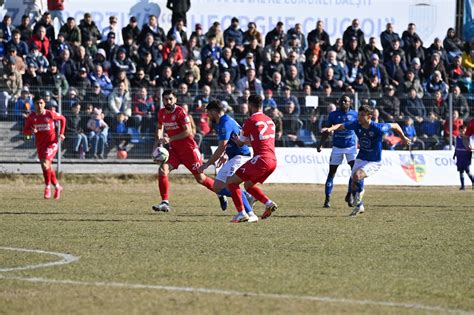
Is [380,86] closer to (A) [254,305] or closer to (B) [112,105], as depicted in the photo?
(B) [112,105]

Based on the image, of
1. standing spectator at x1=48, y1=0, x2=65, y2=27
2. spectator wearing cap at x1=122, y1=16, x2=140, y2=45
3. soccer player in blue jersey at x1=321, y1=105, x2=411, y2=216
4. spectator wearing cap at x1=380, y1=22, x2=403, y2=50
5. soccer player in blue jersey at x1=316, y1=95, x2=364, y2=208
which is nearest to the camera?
soccer player in blue jersey at x1=321, y1=105, x2=411, y2=216

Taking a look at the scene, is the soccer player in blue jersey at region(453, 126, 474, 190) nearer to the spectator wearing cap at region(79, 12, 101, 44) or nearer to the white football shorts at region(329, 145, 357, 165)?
the white football shorts at region(329, 145, 357, 165)

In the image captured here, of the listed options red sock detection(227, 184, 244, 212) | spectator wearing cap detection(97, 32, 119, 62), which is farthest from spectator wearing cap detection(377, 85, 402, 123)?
red sock detection(227, 184, 244, 212)

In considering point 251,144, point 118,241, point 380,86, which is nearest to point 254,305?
point 118,241

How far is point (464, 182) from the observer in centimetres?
2592

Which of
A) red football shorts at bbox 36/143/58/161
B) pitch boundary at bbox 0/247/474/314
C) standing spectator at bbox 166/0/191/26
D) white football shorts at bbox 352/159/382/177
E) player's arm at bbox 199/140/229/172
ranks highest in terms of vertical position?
standing spectator at bbox 166/0/191/26

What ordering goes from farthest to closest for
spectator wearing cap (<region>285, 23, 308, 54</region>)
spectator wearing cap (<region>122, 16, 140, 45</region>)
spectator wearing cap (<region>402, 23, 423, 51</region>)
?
spectator wearing cap (<region>402, 23, 423, 51</region>) → spectator wearing cap (<region>285, 23, 308, 54</region>) → spectator wearing cap (<region>122, 16, 140, 45</region>)

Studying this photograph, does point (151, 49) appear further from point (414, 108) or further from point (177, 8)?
point (414, 108)

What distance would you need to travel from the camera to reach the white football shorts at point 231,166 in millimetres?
15393

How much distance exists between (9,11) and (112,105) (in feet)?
14.1

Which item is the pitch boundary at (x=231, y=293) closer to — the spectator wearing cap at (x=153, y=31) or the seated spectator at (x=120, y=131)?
the seated spectator at (x=120, y=131)

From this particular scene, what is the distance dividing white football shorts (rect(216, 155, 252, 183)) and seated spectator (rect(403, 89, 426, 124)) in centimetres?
1159

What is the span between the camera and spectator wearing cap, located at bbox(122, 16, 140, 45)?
25844 mm

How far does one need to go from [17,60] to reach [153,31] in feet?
11.8
